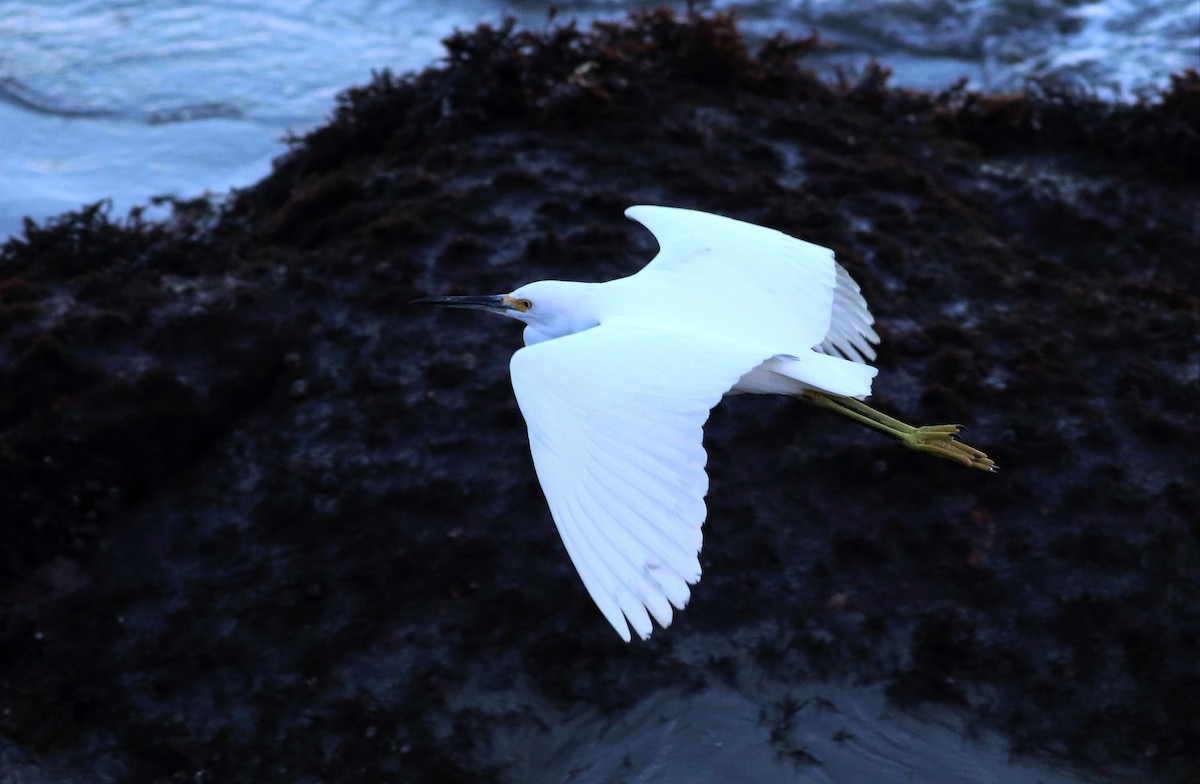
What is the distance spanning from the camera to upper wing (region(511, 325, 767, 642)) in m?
2.84

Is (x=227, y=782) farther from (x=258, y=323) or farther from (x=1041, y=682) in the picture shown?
(x=1041, y=682)

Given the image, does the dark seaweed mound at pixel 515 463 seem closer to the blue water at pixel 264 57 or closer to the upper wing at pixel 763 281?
the upper wing at pixel 763 281

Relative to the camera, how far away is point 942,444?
4535 millimetres

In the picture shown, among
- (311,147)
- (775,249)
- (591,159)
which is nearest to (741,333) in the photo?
(775,249)

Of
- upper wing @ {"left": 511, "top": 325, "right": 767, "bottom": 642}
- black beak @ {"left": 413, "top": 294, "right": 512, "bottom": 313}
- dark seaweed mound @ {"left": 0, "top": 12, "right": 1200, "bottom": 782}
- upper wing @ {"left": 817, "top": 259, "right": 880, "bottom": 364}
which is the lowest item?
dark seaweed mound @ {"left": 0, "top": 12, "right": 1200, "bottom": 782}

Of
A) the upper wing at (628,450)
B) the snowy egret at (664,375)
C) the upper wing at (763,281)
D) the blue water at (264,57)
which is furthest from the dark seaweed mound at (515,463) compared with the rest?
the blue water at (264,57)

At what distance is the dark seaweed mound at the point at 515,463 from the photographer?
430 cm

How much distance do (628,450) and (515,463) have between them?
1.93 meters

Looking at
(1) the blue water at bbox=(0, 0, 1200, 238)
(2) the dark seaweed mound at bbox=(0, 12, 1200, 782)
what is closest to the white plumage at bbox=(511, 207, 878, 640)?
(2) the dark seaweed mound at bbox=(0, 12, 1200, 782)

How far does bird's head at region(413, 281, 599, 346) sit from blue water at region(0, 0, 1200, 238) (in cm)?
473

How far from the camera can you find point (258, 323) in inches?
219

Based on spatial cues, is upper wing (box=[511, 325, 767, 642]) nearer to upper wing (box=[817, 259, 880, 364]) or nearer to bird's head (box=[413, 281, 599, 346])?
bird's head (box=[413, 281, 599, 346])

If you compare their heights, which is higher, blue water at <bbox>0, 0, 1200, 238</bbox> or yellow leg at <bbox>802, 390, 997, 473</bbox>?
yellow leg at <bbox>802, 390, 997, 473</bbox>

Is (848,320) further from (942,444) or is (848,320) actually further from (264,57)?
(264,57)
